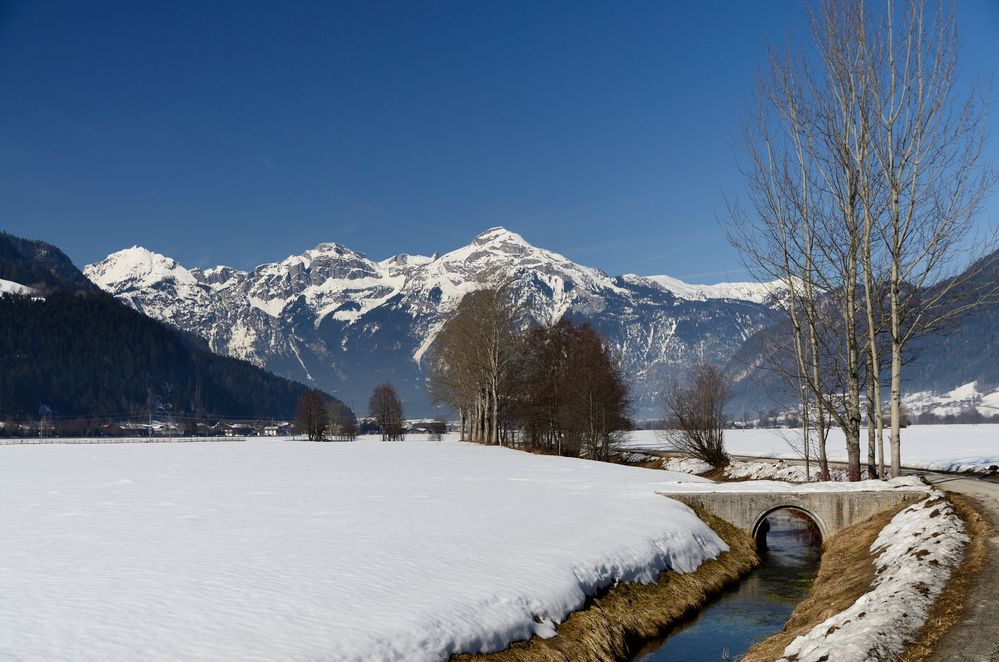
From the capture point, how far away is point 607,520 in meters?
30.2

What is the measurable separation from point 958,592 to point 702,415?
169 ft

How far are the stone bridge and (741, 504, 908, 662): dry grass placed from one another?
0.66 metres

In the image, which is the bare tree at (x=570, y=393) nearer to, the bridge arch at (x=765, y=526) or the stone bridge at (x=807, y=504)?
the bridge arch at (x=765, y=526)

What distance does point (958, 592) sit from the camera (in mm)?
16922

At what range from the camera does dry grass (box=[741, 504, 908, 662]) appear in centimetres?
1825

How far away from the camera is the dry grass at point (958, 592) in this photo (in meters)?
14.0

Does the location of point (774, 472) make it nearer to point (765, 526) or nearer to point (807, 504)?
point (765, 526)

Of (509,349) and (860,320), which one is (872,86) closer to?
(860,320)

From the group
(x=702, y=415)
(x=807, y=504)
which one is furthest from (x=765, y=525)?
(x=702, y=415)

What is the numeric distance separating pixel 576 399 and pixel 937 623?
6030cm

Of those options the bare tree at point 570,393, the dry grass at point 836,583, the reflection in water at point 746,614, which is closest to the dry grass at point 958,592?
the dry grass at point 836,583

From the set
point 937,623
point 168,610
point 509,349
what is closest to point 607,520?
point 937,623

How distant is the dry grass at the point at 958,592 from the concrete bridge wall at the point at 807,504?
625 cm

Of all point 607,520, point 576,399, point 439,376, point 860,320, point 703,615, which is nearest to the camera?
point 703,615
